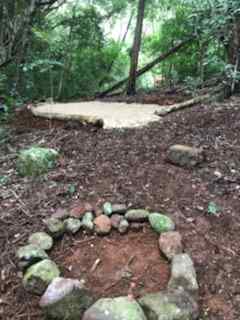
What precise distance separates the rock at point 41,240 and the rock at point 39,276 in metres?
0.17

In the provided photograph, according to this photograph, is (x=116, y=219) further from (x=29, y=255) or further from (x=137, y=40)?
(x=137, y=40)

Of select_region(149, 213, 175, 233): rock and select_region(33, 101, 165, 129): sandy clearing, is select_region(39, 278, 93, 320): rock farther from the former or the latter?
select_region(33, 101, 165, 129): sandy clearing

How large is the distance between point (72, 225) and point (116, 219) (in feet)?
0.86

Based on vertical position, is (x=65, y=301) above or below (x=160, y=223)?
below

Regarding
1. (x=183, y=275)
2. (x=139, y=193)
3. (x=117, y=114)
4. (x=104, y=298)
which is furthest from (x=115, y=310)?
(x=117, y=114)

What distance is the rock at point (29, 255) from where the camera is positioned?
1681mm

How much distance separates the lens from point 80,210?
2.05 m

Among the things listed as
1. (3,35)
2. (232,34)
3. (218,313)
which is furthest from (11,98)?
(218,313)

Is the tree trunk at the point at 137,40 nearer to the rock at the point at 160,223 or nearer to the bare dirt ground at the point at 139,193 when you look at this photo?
the bare dirt ground at the point at 139,193

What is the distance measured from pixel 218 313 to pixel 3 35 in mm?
5412

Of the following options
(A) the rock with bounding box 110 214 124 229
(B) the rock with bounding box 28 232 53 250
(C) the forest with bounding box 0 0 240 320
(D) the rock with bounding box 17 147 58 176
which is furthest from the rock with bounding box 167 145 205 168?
(B) the rock with bounding box 28 232 53 250

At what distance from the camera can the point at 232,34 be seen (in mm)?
3834

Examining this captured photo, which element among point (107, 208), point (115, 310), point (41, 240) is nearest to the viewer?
point (115, 310)

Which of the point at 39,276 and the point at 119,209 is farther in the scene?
the point at 119,209
